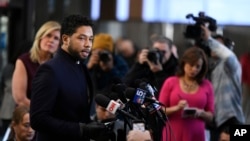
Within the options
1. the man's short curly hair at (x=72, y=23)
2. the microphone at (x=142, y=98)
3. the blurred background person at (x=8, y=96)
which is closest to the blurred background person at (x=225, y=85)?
the blurred background person at (x=8, y=96)

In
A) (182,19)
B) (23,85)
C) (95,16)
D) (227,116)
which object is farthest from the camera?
(95,16)

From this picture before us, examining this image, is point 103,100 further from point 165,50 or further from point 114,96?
point 165,50

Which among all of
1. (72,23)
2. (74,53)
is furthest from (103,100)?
(72,23)

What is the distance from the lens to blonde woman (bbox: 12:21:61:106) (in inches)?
183

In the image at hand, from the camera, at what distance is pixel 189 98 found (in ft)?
15.9

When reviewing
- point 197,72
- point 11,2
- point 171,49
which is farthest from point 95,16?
point 197,72

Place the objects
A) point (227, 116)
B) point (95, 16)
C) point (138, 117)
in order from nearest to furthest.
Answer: point (138, 117) → point (227, 116) → point (95, 16)

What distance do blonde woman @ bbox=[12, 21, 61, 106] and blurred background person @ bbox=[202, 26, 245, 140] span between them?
1.44 metres

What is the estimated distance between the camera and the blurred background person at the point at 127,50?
866 cm

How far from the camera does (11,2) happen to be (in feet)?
30.7

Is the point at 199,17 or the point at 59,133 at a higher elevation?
the point at 199,17

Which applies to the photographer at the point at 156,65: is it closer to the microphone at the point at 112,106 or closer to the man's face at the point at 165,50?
the man's face at the point at 165,50

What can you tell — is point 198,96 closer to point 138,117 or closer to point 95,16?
point 138,117

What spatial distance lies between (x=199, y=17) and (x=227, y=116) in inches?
36.2
